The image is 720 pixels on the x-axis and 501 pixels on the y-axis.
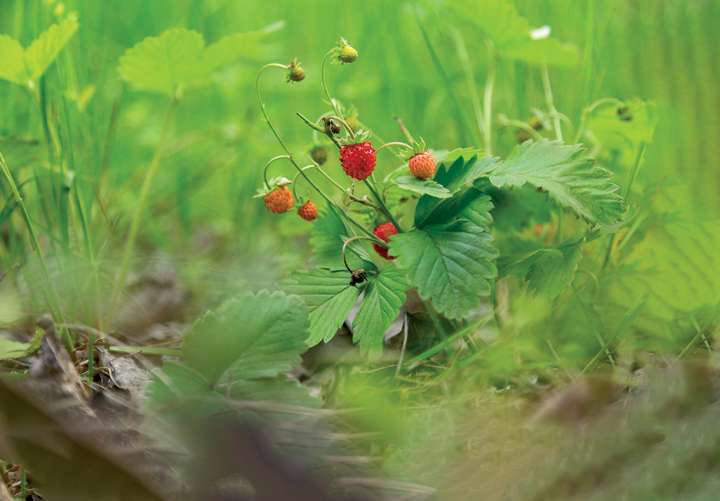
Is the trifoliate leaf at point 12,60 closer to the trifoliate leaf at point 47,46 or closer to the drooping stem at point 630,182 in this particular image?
the trifoliate leaf at point 47,46

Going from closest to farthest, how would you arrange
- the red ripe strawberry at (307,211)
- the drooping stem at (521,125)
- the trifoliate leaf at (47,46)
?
the red ripe strawberry at (307,211)
the trifoliate leaf at (47,46)
the drooping stem at (521,125)

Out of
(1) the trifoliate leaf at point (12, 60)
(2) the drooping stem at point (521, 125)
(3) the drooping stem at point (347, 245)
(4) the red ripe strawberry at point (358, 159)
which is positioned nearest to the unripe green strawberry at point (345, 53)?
(4) the red ripe strawberry at point (358, 159)

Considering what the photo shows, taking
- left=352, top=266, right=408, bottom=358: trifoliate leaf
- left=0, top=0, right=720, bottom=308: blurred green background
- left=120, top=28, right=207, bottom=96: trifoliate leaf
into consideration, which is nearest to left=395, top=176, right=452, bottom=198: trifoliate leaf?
left=352, top=266, right=408, bottom=358: trifoliate leaf

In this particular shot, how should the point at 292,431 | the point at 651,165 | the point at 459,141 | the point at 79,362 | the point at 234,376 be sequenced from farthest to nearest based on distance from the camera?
the point at 459,141
the point at 651,165
the point at 79,362
the point at 234,376
the point at 292,431

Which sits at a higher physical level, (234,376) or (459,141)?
(234,376)

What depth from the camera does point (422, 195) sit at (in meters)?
1.02

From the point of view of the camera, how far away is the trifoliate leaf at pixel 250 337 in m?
0.88

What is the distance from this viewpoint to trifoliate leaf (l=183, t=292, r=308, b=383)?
88cm

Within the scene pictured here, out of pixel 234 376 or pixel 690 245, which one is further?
pixel 690 245

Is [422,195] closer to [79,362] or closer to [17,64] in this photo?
[79,362]

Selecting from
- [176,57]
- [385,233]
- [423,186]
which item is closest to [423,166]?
[423,186]

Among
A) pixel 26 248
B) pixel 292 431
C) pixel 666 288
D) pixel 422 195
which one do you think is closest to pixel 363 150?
pixel 422 195

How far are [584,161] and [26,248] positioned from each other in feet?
3.39

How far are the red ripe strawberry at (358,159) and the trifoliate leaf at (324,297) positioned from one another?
0.13m
